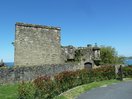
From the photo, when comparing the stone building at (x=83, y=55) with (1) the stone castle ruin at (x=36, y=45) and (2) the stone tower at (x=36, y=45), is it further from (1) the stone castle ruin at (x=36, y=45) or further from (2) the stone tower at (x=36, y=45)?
(2) the stone tower at (x=36, y=45)

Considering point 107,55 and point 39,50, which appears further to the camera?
point 107,55

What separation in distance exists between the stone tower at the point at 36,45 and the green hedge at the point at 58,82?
8.03 meters

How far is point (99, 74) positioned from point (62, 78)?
1013 centimetres

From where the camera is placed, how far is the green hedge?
16406mm

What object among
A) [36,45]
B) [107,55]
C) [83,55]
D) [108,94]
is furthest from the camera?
[107,55]

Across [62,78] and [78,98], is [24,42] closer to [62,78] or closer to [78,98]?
[62,78]

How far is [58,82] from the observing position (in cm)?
2114

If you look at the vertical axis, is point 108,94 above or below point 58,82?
below

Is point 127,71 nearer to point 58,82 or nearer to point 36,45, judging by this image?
point 36,45

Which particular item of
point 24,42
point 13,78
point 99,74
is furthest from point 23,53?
point 99,74

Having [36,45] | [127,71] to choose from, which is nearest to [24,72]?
[36,45]

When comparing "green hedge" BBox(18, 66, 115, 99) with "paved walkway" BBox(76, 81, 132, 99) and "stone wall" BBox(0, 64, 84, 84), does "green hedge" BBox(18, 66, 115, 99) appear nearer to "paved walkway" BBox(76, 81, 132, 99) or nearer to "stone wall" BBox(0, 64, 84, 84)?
"paved walkway" BBox(76, 81, 132, 99)

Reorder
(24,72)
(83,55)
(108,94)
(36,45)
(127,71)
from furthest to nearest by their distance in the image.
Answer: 1. (83,55)
2. (127,71)
3. (36,45)
4. (24,72)
5. (108,94)

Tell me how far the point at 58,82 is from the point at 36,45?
49.7 ft
